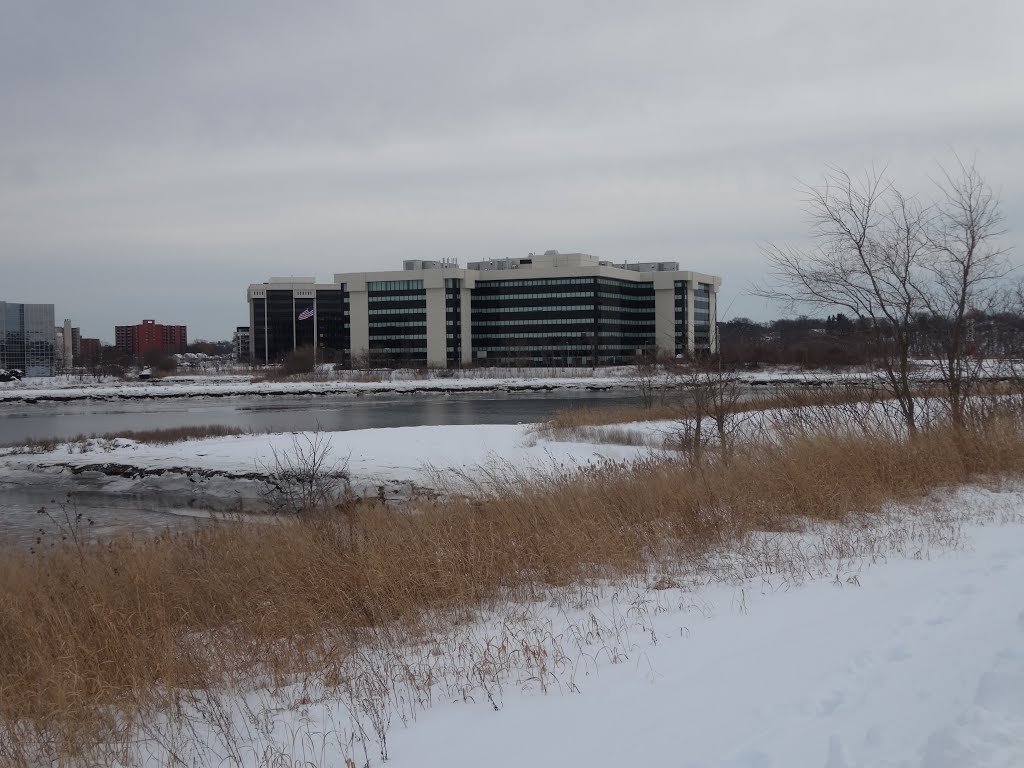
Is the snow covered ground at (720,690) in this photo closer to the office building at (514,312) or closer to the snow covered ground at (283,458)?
the snow covered ground at (283,458)

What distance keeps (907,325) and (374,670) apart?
12.5 metres

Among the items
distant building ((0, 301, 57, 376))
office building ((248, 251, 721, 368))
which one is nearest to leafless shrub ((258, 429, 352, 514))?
office building ((248, 251, 721, 368))

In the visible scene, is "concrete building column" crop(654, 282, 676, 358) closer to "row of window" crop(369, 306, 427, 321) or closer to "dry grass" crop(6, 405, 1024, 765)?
"row of window" crop(369, 306, 427, 321)

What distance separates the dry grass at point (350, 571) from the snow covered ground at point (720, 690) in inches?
19.7

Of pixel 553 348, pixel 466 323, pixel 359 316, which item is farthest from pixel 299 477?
pixel 359 316

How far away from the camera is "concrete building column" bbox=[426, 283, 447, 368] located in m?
141

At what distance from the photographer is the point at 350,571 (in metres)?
7.55

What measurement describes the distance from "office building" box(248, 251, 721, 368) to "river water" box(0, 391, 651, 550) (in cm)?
7152

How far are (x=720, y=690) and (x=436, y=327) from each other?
138 m

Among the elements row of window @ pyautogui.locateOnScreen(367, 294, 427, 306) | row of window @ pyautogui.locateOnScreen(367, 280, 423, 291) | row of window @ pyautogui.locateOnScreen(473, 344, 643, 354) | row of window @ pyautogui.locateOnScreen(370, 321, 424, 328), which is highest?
row of window @ pyautogui.locateOnScreen(367, 280, 423, 291)

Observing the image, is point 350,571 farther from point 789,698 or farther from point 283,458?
point 283,458

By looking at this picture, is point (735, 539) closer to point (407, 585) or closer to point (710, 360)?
point (407, 585)

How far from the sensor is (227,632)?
6684mm

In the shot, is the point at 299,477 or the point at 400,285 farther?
the point at 400,285
